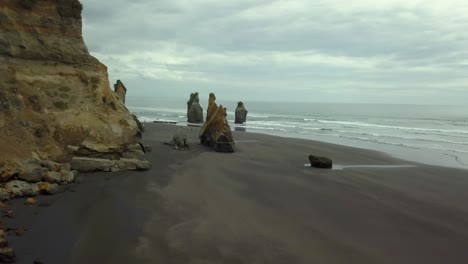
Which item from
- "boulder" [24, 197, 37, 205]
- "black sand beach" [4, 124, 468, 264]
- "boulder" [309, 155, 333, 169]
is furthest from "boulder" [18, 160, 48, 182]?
"boulder" [309, 155, 333, 169]

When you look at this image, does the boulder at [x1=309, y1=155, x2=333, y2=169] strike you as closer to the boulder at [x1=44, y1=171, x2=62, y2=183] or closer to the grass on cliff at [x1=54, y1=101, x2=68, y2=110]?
the grass on cliff at [x1=54, y1=101, x2=68, y2=110]

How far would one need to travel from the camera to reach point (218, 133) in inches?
884

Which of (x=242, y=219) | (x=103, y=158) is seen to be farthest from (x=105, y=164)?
(x=242, y=219)

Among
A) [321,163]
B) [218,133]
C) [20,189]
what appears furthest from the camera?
[218,133]

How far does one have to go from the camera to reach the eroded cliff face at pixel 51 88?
1191 centimetres

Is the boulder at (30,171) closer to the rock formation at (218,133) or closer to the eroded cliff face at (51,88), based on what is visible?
the eroded cliff face at (51,88)

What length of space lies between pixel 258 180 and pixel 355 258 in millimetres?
7026

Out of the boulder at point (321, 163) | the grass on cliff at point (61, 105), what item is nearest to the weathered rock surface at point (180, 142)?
the boulder at point (321, 163)

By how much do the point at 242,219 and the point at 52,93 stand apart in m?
8.79

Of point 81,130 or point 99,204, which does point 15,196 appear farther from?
point 81,130

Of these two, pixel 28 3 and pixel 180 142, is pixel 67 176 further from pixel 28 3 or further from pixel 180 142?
pixel 180 142

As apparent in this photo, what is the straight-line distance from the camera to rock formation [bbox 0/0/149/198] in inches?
465

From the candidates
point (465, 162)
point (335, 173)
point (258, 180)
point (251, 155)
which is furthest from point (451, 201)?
point (465, 162)

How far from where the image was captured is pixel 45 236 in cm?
734
